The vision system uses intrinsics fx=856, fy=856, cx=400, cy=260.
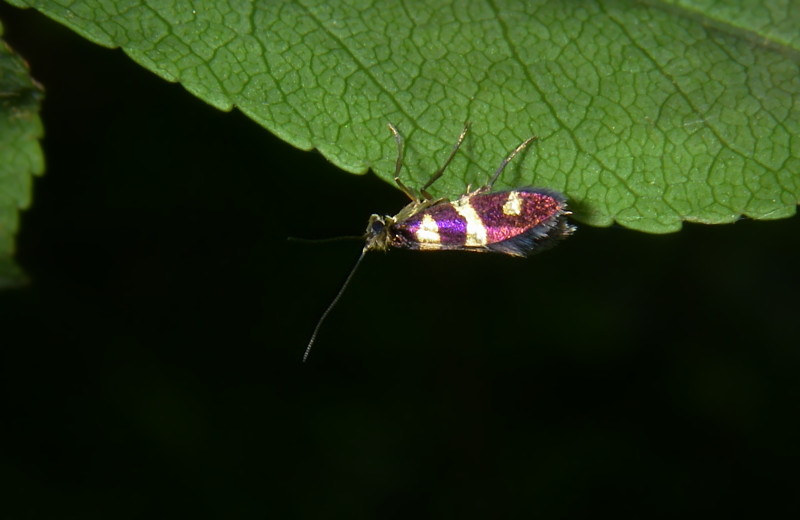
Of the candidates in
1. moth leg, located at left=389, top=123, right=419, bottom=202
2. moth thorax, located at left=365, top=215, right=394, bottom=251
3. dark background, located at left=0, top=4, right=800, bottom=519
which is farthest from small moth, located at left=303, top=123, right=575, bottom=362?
dark background, located at left=0, top=4, right=800, bottom=519

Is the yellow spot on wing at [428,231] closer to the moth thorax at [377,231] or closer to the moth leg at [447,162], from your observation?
the moth thorax at [377,231]

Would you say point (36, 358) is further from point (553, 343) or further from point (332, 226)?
point (553, 343)

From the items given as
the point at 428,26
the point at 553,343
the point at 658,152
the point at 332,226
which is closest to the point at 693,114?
the point at 658,152

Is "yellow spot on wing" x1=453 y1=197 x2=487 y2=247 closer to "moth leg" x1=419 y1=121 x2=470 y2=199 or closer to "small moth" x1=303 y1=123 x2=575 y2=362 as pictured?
"small moth" x1=303 y1=123 x2=575 y2=362

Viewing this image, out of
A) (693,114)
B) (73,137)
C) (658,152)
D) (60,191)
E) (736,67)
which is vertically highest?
(736,67)

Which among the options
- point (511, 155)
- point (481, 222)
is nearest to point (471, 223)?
point (481, 222)

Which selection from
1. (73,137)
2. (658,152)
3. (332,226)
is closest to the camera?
(658,152)

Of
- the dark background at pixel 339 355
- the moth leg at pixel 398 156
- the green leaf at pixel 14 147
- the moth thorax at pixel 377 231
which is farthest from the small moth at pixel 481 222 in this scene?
the green leaf at pixel 14 147
